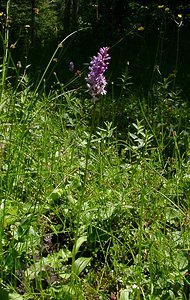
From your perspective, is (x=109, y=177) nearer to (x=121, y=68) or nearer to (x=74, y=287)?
(x=74, y=287)

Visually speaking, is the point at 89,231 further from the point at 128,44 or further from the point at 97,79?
the point at 128,44

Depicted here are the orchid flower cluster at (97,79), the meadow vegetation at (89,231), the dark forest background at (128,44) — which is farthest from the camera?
the dark forest background at (128,44)

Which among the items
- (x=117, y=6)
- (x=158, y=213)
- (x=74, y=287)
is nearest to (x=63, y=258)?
(x=74, y=287)

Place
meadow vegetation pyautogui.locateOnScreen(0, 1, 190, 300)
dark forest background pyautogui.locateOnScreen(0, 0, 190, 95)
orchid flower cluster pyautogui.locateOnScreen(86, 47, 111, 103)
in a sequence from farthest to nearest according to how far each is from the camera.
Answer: dark forest background pyautogui.locateOnScreen(0, 0, 190, 95)
meadow vegetation pyautogui.locateOnScreen(0, 1, 190, 300)
orchid flower cluster pyautogui.locateOnScreen(86, 47, 111, 103)

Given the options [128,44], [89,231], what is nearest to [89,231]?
[89,231]

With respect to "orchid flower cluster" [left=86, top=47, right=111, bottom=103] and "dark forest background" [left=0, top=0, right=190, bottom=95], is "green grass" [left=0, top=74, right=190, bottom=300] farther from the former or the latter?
"dark forest background" [left=0, top=0, right=190, bottom=95]

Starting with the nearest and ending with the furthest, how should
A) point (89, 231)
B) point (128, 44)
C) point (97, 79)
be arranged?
point (97, 79) < point (89, 231) < point (128, 44)

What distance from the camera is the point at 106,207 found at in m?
1.82

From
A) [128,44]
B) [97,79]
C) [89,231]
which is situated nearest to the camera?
[97,79]

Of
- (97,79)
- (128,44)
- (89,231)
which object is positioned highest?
(97,79)

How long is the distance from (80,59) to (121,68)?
1398 millimetres

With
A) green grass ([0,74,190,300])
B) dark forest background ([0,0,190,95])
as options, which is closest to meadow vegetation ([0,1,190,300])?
green grass ([0,74,190,300])

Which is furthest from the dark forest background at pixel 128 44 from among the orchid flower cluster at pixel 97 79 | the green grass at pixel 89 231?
the orchid flower cluster at pixel 97 79

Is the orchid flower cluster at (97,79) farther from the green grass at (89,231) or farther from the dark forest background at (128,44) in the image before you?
the dark forest background at (128,44)
